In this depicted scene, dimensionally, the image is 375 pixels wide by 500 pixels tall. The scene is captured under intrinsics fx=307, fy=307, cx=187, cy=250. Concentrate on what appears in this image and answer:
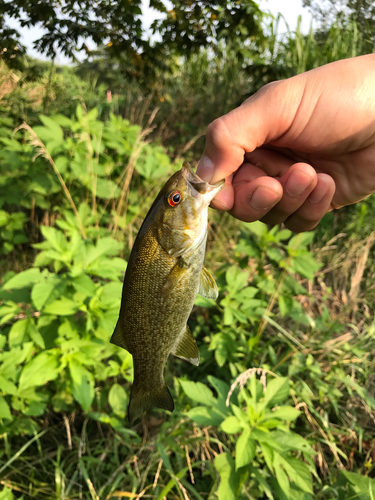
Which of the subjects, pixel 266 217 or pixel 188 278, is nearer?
pixel 188 278

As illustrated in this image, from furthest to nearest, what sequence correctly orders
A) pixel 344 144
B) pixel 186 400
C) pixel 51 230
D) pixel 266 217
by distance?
pixel 186 400, pixel 51 230, pixel 266 217, pixel 344 144

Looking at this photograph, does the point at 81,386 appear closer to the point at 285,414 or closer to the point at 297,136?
the point at 285,414

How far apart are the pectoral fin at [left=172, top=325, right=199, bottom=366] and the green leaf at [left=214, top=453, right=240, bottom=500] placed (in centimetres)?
78

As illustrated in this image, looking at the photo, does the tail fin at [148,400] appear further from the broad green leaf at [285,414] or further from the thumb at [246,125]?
the thumb at [246,125]

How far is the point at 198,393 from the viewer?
202 cm

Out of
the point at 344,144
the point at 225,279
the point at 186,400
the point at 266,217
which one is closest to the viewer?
the point at 344,144

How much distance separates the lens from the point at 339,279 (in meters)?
3.99

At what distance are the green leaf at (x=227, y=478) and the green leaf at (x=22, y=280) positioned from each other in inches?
62.9

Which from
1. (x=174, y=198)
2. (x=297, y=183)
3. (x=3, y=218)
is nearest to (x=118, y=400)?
(x=174, y=198)

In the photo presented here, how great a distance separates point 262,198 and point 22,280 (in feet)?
5.25

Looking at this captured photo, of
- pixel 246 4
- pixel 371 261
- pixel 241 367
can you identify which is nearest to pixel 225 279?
pixel 241 367

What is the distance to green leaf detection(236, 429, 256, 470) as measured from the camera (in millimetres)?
1651

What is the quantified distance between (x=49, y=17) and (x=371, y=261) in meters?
5.01

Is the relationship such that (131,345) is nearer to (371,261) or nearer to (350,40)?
(371,261)
